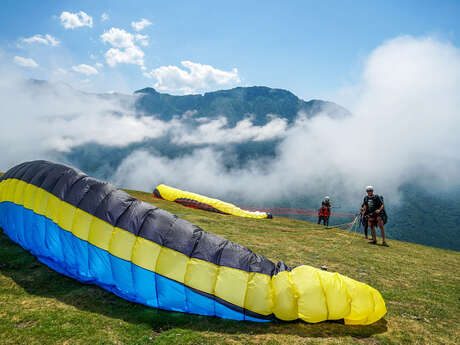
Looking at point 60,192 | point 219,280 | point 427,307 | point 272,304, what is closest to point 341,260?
point 427,307

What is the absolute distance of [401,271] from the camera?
36.2 ft

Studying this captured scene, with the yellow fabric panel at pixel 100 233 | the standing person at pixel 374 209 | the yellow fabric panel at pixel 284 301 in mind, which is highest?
the standing person at pixel 374 209

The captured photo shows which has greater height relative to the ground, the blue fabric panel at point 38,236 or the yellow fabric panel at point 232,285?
the yellow fabric panel at point 232,285

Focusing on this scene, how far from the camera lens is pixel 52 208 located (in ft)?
30.2

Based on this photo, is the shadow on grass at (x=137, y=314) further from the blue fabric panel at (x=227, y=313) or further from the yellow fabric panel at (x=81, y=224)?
the yellow fabric panel at (x=81, y=224)

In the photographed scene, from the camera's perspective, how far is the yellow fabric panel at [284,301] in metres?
6.59

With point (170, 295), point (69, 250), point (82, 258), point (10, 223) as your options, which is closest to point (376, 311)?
point (170, 295)

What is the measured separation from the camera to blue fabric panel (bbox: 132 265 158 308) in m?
7.19

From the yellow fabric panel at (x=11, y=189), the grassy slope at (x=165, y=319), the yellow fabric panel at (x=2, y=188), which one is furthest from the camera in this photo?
the yellow fabric panel at (x=2, y=188)

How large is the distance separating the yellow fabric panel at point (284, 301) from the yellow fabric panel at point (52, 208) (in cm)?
826

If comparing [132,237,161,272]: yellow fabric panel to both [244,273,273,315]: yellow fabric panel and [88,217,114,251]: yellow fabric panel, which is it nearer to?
[88,217,114,251]: yellow fabric panel

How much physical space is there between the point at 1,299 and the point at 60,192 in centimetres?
366

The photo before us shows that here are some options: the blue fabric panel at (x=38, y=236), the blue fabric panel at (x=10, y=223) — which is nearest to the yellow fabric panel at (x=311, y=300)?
the blue fabric panel at (x=38, y=236)

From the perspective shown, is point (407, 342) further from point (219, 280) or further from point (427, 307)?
point (219, 280)
